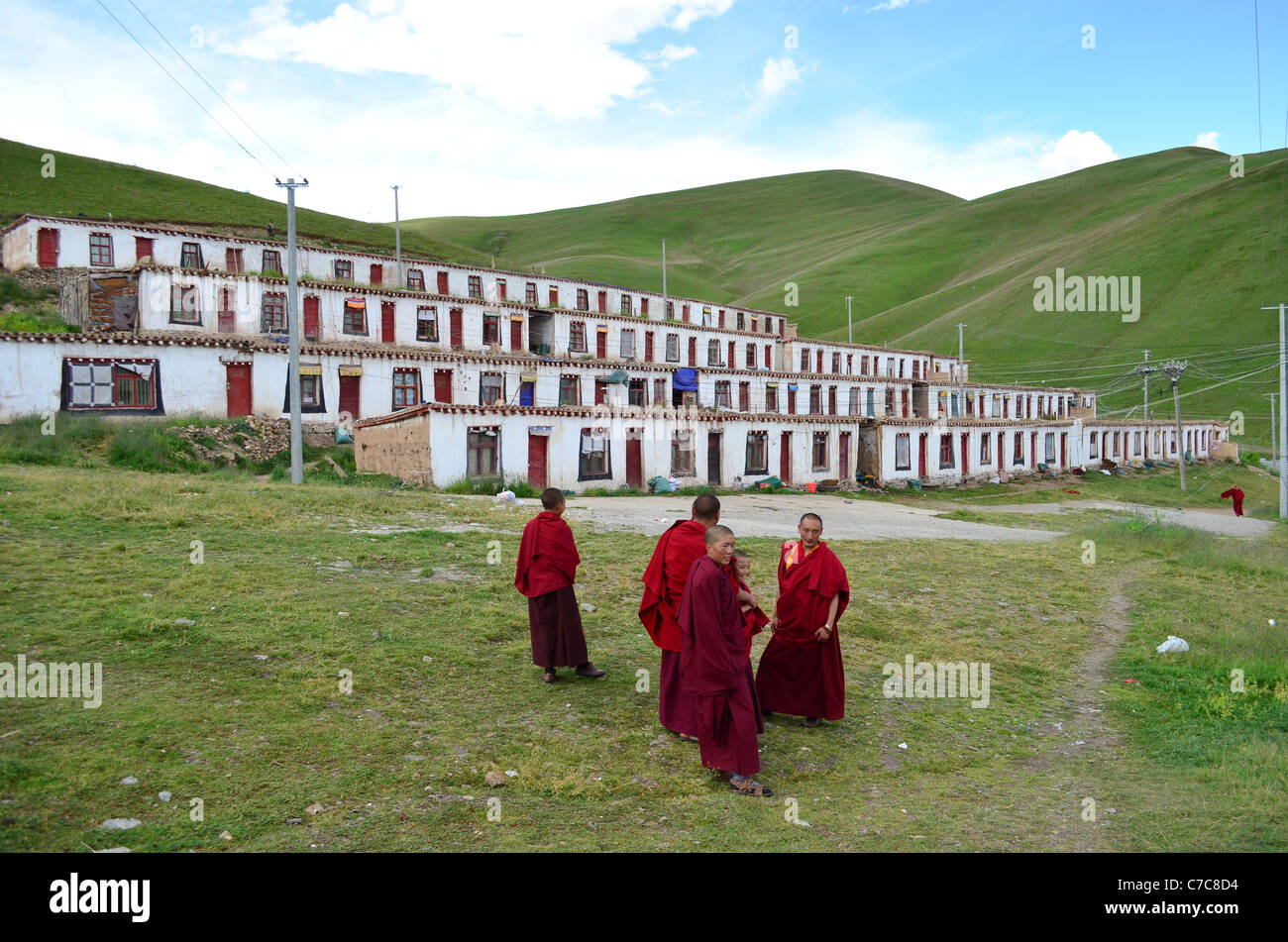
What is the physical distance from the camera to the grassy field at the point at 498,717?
19.1 ft

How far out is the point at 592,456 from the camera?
3472 cm

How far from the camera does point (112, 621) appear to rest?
9.05 metres

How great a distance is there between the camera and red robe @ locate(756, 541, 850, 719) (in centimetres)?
837

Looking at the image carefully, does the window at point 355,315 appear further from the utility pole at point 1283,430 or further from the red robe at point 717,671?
the utility pole at point 1283,430

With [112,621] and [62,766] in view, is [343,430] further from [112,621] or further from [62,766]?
[62,766]

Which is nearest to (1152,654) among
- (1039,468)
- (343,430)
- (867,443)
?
(343,430)

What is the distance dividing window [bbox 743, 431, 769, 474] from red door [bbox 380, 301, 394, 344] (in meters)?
19.3

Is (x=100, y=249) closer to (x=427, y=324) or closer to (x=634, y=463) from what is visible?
(x=427, y=324)

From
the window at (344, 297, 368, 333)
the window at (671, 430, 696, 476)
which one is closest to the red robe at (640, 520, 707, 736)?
the window at (671, 430, 696, 476)

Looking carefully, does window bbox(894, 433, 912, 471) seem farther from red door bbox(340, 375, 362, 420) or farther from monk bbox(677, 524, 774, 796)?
monk bbox(677, 524, 774, 796)

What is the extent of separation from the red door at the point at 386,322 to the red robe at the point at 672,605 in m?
38.3

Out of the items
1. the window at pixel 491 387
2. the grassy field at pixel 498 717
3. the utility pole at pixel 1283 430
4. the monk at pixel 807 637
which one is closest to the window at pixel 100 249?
the window at pixel 491 387

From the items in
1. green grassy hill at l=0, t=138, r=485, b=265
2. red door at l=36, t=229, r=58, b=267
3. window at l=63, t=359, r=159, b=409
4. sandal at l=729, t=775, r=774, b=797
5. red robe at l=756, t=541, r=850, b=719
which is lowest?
sandal at l=729, t=775, r=774, b=797

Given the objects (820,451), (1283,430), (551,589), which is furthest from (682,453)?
(551,589)
